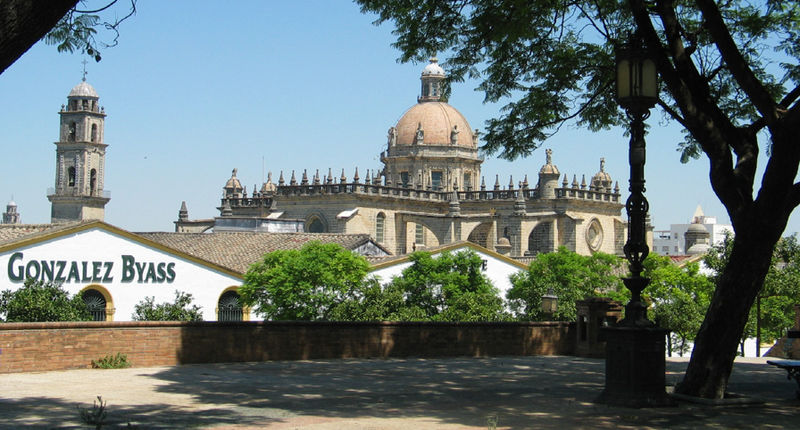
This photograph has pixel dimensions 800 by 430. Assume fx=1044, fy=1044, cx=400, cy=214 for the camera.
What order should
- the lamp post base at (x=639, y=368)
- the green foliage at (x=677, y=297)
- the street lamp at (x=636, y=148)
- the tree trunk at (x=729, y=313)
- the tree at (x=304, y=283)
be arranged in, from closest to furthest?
the lamp post base at (x=639, y=368) < the street lamp at (x=636, y=148) < the tree trunk at (x=729, y=313) < the tree at (x=304, y=283) < the green foliage at (x=677, y=297)

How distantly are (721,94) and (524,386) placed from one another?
5978 millimetres

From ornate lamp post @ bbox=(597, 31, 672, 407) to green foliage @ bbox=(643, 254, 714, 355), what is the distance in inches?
1380

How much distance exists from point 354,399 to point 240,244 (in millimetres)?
39615

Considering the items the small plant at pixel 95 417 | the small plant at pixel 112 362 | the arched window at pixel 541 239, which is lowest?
the small plant at pixel 95 417

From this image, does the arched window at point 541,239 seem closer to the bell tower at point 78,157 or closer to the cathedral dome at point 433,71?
the cathedral dome at point 433,71

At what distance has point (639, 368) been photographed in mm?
10930

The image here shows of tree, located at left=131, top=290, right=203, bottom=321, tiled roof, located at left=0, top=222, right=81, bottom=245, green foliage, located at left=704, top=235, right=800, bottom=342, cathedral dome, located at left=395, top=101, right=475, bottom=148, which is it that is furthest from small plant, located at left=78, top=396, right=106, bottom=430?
cathedral dome, located at left=395, top=101, right=475, bottom=148

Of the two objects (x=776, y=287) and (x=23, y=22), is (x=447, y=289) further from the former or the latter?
(x=23, y=22)

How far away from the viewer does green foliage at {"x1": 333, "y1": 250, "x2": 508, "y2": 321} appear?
38156 millimetres

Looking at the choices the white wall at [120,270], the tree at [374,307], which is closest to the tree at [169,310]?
the white wall at [120,270]

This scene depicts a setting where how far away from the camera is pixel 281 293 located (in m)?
38.3

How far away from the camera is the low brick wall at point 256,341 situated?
46.4ft

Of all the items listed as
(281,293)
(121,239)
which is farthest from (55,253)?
(281,293)

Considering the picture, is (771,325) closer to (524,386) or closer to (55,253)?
(55,253)
